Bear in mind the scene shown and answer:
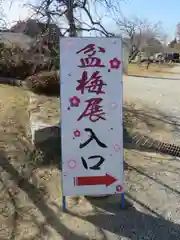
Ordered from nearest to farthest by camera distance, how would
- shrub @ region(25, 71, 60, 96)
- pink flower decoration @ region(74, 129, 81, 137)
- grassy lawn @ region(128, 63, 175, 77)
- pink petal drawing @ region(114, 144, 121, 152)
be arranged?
pink flower decoration @ region(74, 129, 81, 137) < pink petal drawing @ region(114, 144, 121, 152) < shrub @ region(25, 71, 60, 96) < grassy lawn @ region(128, 63, 175, 77)

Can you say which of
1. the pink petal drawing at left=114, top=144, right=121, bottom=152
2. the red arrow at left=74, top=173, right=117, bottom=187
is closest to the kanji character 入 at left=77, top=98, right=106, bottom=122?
→ the pink petal drawing at left=114, top=144, right=121, bottom=152

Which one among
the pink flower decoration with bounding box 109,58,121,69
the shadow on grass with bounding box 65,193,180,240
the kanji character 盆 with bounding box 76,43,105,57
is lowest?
the shadow on grass with bounding box 65,193,180,240

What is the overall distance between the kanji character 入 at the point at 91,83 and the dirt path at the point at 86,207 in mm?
1247

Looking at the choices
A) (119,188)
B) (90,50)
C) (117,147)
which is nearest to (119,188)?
(119,188)

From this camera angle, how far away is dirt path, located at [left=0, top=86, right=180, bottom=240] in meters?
2.90

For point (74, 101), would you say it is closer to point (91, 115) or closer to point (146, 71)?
point (91, 115)

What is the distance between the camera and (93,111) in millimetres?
2984

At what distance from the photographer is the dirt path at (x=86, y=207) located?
9.51 ft

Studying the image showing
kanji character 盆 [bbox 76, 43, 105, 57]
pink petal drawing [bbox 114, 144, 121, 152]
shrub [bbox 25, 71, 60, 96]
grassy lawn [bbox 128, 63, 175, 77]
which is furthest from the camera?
grassy lawn [bbox 128, 63, 175, 77]

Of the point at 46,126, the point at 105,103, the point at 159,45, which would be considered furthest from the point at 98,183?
the point at 159,45

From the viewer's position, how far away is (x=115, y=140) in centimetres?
308

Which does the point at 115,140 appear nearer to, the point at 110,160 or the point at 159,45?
the point at 110,160

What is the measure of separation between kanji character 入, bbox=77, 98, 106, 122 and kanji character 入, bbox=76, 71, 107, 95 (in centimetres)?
9

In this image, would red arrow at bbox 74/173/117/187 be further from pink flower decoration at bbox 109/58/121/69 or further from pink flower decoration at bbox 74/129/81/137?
pink flower decoration at bbox 109/58/121/69
